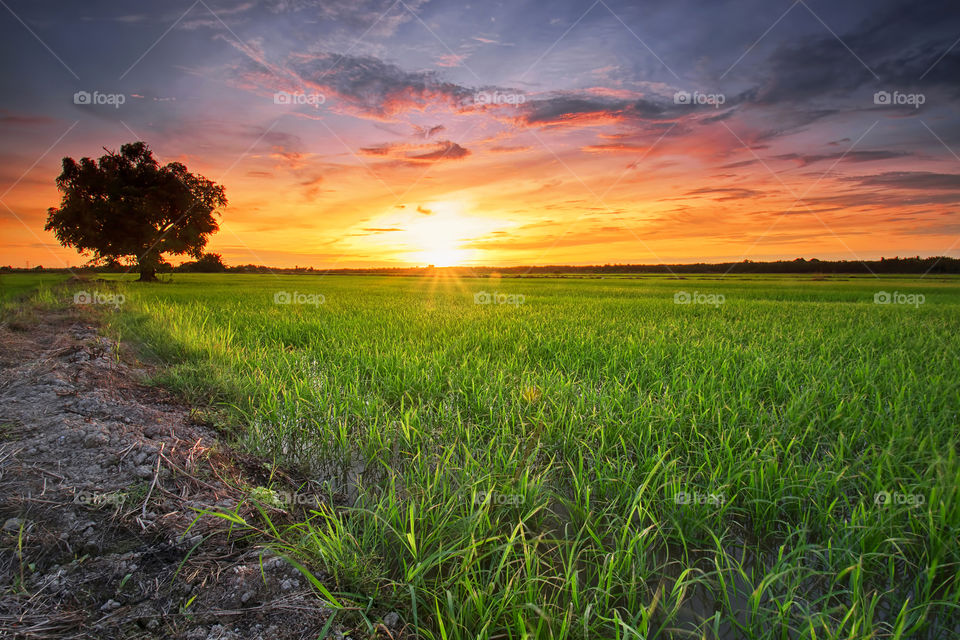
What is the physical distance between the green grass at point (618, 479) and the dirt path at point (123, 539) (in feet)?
0.79

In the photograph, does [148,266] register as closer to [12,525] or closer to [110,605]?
[12,525]

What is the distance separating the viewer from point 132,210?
28094 millimetres

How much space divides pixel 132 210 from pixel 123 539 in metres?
35.6

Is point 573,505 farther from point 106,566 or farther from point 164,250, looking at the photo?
point 164,250

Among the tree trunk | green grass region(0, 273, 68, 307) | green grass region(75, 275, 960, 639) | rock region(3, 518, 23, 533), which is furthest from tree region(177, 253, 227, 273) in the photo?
rock region(3, 518, 23, 533)

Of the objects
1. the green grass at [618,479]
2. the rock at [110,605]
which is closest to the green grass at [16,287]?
the green grass at [618,479]

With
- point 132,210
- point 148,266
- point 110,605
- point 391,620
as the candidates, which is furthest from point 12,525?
point 148,266

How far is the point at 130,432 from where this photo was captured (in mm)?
2758

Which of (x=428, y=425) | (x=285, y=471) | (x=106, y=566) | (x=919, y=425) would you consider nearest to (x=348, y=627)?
(x=106, y=566)

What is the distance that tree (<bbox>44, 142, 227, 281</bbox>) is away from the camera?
27.6 meters

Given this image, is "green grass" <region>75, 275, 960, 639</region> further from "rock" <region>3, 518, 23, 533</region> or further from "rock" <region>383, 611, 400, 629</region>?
"rock" <region>3, 518, 23, 533</region>

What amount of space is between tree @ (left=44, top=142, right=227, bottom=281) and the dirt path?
3327cm

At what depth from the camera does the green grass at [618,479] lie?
5.56 feet

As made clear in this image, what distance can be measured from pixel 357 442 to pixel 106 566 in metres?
1.65
